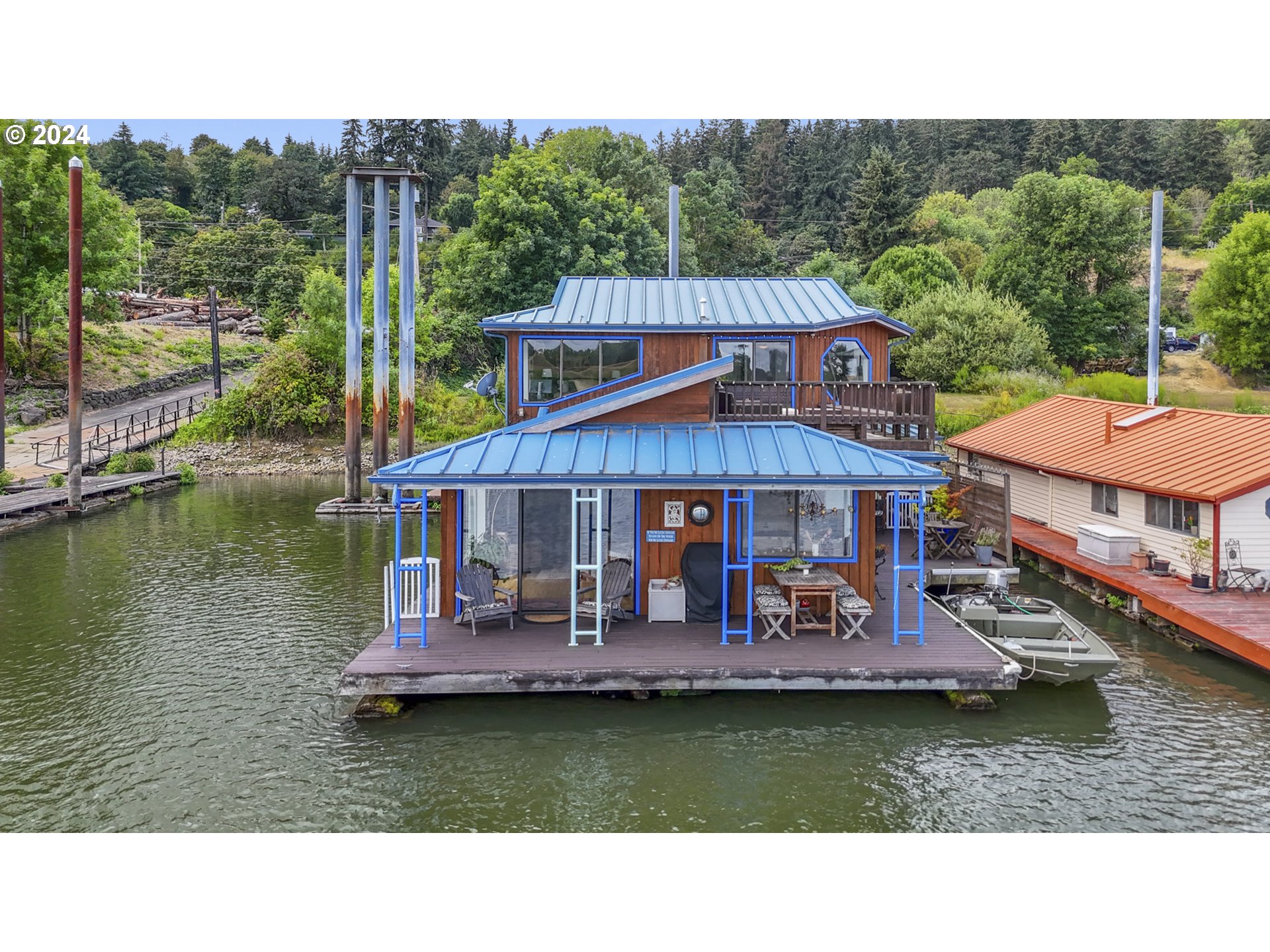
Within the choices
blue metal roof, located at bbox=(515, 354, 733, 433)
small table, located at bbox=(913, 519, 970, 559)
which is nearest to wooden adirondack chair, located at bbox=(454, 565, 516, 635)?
blue metal roof, located at bbox=(515, 354, 733, 433)

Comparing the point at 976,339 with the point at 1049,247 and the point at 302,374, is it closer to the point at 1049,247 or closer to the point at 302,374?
the point at 1049,247

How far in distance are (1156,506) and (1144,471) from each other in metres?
0.79

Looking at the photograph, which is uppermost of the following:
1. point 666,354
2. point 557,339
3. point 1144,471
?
point 557,339

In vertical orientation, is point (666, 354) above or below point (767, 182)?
below

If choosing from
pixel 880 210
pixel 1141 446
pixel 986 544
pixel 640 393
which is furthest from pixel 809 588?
pixel 880 210

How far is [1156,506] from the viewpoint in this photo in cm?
1730

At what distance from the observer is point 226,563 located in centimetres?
1984

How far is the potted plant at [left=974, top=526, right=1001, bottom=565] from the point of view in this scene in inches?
697

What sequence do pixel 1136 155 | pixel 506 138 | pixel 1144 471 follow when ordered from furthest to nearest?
pixel 506 138, pixel 1136 155, pixel 1144 471

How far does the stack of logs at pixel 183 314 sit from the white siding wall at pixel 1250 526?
5234 cm

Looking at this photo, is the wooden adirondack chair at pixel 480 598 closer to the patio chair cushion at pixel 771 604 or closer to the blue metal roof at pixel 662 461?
the blue metal roof at pixel 662 461

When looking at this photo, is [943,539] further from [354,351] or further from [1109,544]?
[354,351]

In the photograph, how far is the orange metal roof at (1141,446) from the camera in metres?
16.0

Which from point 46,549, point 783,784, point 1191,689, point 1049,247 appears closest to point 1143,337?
point 1049,247
